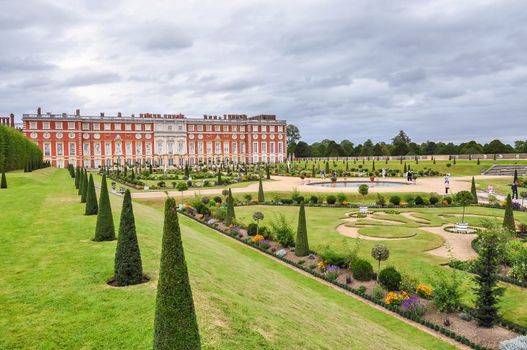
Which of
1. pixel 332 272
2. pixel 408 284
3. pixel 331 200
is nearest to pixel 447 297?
pixel 408 284

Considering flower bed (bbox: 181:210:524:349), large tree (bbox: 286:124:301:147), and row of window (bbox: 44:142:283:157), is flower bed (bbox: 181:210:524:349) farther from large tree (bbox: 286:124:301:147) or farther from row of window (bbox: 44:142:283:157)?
large tree (bbox: 286:124:301:147)

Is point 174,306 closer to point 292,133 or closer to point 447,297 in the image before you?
point 447,297

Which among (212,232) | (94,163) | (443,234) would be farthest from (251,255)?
(94,163)

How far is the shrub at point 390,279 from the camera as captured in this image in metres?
11.7

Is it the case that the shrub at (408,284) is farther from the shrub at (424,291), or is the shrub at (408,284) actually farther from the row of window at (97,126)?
the row of window at (97,126)

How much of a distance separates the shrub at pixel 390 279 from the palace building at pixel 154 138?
75.0 meters

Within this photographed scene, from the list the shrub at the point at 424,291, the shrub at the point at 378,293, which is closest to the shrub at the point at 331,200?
the shrub at the point at 378,293

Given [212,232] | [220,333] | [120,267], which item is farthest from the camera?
[212,232]

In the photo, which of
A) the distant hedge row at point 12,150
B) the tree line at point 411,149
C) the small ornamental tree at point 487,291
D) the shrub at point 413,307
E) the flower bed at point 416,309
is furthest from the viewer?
the tree line at point 411,149

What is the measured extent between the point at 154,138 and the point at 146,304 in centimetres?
8576

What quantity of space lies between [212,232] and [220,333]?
14354 millimetres

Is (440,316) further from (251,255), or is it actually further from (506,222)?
(506,222)

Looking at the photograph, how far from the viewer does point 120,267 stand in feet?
26.3

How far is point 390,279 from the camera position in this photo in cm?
1170
